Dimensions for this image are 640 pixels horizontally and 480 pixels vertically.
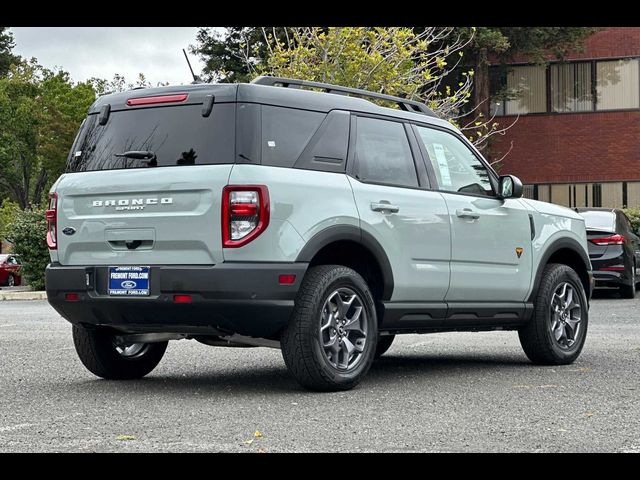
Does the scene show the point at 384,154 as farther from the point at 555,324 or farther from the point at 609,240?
the point at 609,240

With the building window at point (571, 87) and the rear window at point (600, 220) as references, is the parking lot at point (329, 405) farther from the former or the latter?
the building window at point (571, 87)

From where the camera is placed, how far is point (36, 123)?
5059cm

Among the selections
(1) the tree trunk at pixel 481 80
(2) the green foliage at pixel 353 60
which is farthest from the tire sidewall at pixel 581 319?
(1) the tree trunk at pixel 481 80

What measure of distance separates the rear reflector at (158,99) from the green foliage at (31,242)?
19.8 meters

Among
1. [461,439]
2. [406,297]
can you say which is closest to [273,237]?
[406,297]

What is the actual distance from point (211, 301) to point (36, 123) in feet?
147

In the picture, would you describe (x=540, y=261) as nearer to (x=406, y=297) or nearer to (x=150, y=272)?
(x=406, y=297)

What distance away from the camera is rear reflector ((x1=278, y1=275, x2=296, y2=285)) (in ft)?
24.9

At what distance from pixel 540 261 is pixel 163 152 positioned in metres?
3.57

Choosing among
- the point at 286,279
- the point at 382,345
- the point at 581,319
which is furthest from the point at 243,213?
the point at 581,319

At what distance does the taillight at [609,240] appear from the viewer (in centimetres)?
2017

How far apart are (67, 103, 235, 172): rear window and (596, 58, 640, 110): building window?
99.8 feet

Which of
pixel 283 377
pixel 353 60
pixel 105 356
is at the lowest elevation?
pixel 283 377
